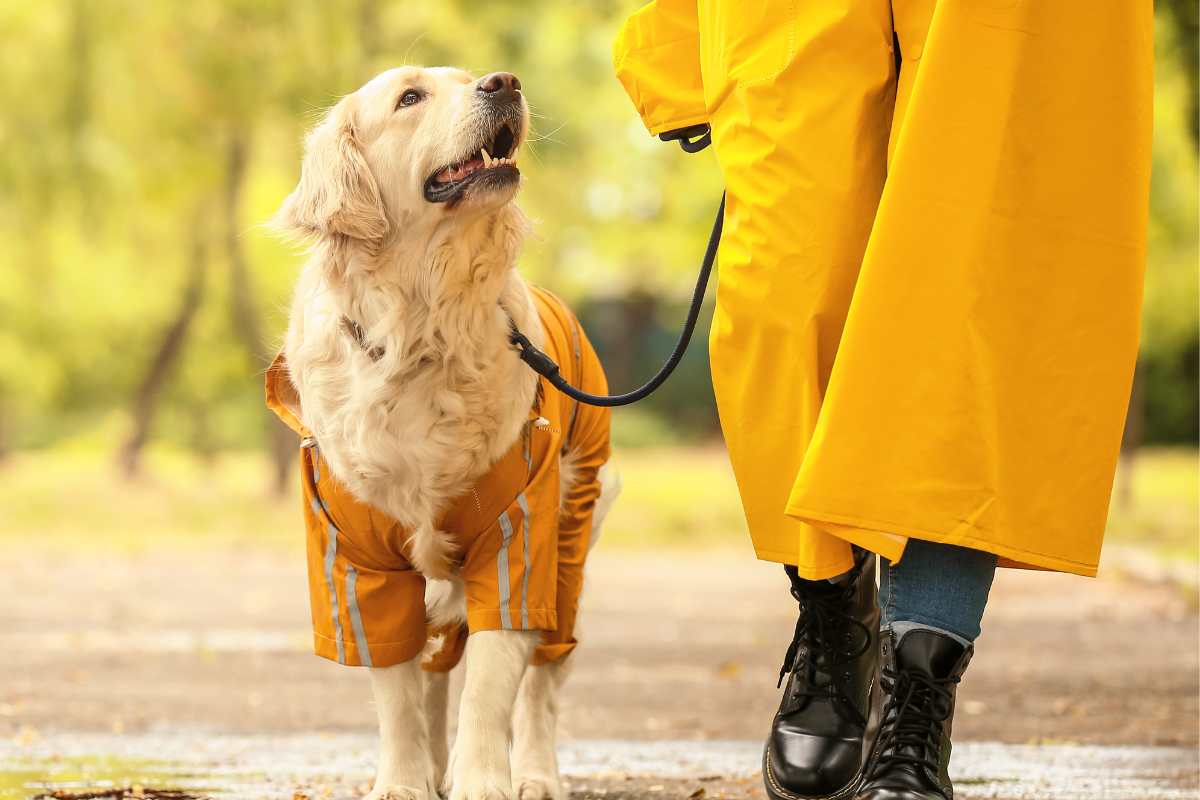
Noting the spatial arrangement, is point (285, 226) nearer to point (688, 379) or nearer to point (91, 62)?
point (91, 62)

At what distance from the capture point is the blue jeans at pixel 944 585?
2.81m

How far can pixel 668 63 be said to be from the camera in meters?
3.47

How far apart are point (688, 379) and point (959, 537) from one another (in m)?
27.3

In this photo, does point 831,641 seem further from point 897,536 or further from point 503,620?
point 503,620

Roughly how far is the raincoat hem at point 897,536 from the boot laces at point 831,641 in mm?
486

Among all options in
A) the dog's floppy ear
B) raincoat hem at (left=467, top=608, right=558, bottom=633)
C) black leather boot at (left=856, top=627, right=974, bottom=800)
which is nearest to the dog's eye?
the dog's floppy ear

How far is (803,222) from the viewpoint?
9.79 feet

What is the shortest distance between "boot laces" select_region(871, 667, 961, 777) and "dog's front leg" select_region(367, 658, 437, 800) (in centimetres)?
113

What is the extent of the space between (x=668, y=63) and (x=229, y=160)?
49.3ft

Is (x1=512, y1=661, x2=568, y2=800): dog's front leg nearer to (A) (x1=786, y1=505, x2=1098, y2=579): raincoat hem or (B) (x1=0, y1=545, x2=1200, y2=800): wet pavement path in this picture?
(B) (x1=0, y1=545, x2=1200, y2=800): wet pavement path

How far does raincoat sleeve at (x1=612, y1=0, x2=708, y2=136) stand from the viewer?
3455 mm

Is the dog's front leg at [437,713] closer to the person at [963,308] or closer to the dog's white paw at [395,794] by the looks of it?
the dog's white paw at [395,794]

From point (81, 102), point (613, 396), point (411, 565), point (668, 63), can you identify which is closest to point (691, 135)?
point (668, 63)

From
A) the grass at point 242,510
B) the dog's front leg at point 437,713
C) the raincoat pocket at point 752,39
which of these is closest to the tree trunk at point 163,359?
the grass at point 242,510
